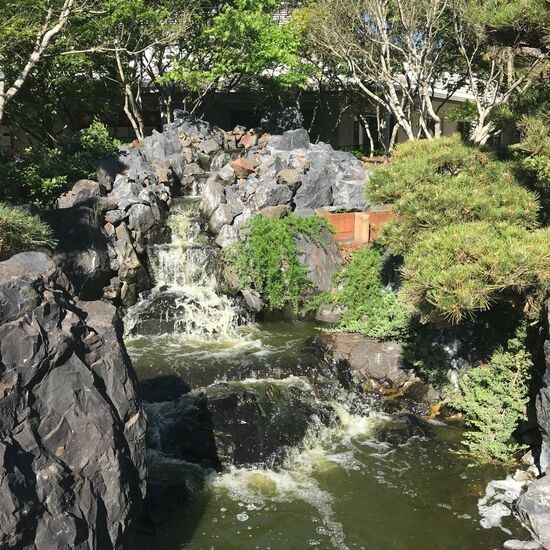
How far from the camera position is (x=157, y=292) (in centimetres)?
1486

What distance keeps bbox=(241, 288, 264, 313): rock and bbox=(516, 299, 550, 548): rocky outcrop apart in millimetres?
7215

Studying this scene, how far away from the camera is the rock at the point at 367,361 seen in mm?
11344

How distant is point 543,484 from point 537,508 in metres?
0.35

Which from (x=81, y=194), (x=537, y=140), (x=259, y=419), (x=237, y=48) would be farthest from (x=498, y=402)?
(x=237, y=48)

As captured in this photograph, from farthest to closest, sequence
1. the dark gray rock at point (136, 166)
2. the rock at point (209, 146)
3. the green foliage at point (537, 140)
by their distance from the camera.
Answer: the rock at point (209, 146) → the dark gray rock at point (136, 166) → the green foliage at point (537, 140)

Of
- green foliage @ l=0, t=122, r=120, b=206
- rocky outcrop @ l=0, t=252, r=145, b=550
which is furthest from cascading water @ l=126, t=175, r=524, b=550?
green foliage @ l=0, t=122, r=120, b=206

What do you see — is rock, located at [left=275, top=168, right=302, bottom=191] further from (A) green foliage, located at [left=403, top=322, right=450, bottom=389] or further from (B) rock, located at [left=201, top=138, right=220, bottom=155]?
(A) green foliage, located at [left=403, top=322, right=450, bottom=389]

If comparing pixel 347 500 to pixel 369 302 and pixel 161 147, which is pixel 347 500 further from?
pixel 161 147

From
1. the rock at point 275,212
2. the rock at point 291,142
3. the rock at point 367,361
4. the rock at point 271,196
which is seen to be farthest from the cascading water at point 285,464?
the rock at point 291,142

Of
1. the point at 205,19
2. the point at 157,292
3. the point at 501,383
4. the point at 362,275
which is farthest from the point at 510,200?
the point at 205,19

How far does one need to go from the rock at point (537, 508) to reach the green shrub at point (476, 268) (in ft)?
7.80

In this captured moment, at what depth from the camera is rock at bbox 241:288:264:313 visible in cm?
1447

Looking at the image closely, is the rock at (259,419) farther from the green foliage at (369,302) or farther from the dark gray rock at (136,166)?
the dark gray rock at (136,166)

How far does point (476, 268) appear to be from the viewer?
767 centimetres
